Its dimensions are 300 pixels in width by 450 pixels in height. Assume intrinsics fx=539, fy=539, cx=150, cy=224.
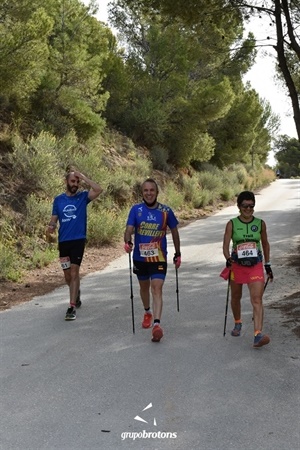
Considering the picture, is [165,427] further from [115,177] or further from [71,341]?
[115,177]

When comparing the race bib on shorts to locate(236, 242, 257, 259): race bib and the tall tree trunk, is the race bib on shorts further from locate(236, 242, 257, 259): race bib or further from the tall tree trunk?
the tall tree trunk

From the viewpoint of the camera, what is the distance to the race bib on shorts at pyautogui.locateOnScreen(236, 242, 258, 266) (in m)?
6.26

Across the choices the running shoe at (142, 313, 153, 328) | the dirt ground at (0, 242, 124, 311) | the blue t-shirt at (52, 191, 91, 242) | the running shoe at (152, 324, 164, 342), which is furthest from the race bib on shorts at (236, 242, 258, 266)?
the dirt ground at (0, 242, 124, 311)

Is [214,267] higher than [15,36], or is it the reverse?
[15,36]

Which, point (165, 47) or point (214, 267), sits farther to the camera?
point (165, 47)

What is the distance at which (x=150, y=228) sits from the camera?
21.9 ft

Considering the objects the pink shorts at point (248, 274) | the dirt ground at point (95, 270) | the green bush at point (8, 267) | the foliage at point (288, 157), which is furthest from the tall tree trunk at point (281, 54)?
the foliage at point (288, 157)

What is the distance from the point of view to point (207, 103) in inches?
1037

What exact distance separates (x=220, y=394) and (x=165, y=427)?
0.79 meters

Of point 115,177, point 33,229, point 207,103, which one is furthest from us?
point 207,103

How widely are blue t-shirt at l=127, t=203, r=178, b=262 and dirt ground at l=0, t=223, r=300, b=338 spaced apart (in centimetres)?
A: 200

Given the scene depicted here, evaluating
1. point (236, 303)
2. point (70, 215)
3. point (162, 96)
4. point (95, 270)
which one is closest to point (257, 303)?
point (236, 303)

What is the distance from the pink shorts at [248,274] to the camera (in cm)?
628

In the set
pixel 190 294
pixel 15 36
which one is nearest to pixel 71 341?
pixel 190 294
